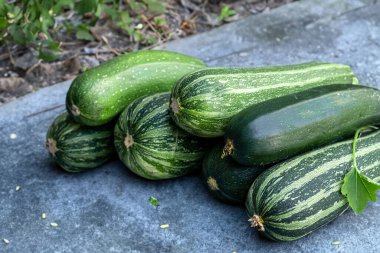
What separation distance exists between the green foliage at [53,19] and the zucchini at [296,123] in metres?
1.28

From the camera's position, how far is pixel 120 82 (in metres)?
3.03

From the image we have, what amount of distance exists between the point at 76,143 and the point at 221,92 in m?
0.74

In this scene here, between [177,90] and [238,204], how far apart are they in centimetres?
58

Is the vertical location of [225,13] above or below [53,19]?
below

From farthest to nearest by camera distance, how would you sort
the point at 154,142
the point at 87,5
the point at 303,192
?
the point at 87,5 < the point at 154,142 < the point at 303,192

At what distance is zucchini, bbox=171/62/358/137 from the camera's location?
8.93ft

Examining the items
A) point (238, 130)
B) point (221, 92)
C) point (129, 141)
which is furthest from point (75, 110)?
point (238, 130)

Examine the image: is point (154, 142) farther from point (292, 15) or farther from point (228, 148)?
point (292, 15)

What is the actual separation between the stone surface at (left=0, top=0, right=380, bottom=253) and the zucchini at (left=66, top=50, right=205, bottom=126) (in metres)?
0.36

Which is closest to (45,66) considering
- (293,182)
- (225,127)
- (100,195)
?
(100,195)

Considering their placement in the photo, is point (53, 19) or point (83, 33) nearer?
point (53, 19)

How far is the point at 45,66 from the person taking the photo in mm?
3996

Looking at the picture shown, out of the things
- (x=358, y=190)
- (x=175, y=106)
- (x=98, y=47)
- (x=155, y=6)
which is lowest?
(x=98, y=47)

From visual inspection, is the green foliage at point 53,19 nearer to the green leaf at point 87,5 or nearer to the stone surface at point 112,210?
the green leaf at point 87,5
